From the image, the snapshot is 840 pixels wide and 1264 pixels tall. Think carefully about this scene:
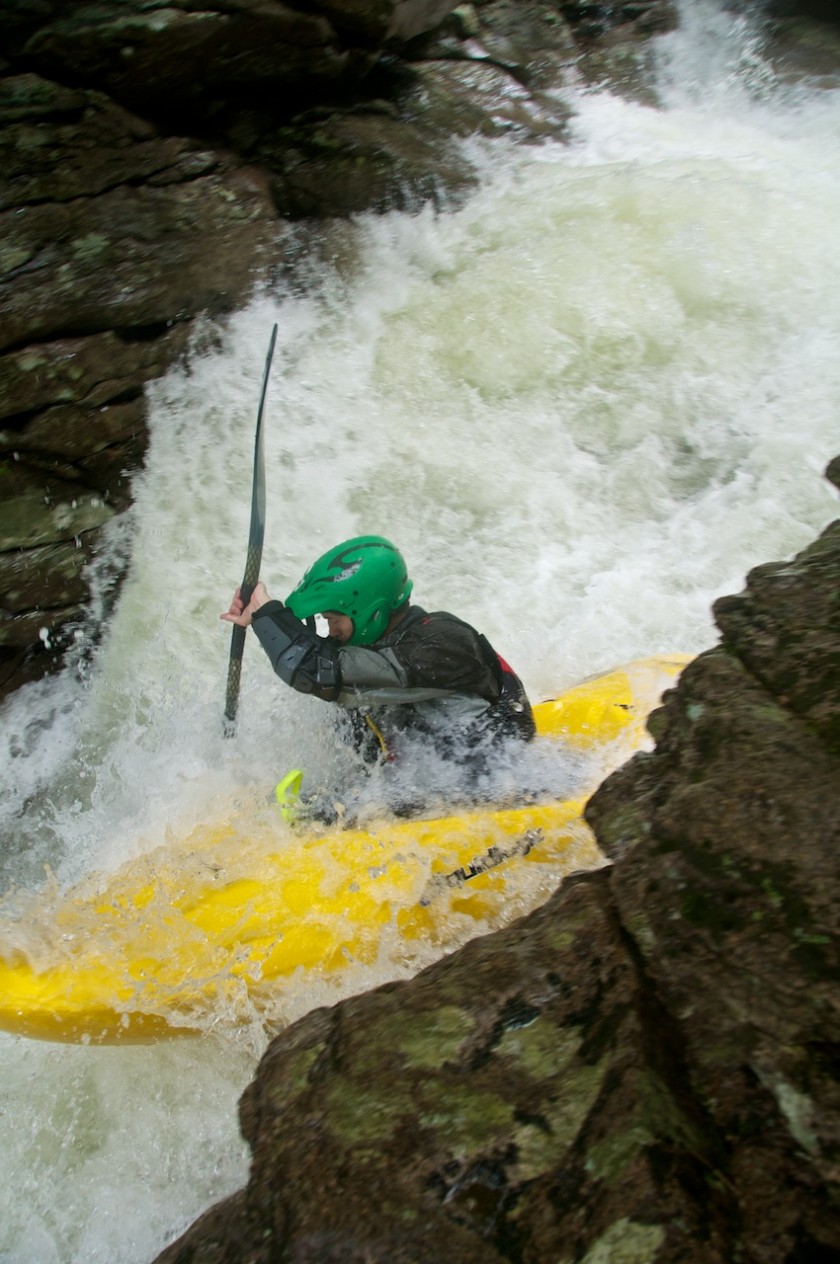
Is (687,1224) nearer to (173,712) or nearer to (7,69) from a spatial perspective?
(173,712)

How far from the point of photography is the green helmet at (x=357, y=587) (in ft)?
11.2

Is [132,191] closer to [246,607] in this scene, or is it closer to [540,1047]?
[246,607]

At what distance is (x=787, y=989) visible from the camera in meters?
1.50

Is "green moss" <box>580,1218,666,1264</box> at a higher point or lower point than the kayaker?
higher

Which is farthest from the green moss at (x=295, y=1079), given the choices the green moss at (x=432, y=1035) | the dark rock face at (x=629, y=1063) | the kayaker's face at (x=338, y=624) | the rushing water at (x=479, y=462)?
the kayaker's face at (x=338, y=624)

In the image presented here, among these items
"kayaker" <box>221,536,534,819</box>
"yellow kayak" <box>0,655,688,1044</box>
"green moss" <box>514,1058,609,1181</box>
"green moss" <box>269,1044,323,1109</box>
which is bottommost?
"yellow kayak" <box>0,655,688,1044</box>

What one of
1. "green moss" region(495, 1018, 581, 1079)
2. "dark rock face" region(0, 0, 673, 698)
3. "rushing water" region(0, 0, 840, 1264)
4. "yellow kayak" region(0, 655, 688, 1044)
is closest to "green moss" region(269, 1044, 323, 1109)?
"green moss" region(495, 1018, 581, 1079)

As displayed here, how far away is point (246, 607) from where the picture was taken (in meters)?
3.61

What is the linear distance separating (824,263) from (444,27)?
3.87 meters

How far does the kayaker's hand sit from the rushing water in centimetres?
70

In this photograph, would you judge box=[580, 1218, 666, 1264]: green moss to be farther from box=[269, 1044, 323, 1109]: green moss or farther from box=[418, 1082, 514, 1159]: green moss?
box=[269, 1044, 323, 1109]: green moss

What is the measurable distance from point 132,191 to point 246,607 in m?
3.94

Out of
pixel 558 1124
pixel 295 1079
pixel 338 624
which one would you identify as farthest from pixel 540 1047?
pixel 338 624

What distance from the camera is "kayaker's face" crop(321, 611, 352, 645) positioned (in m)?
3.43
